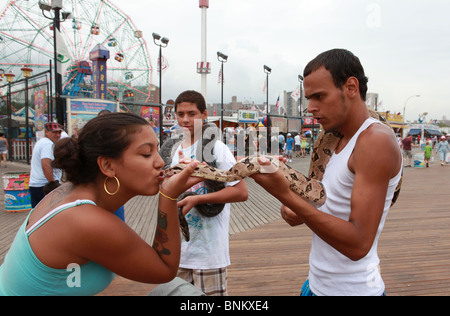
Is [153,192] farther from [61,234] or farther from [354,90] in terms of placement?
[354,90]

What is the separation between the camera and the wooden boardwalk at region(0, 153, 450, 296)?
169 inches

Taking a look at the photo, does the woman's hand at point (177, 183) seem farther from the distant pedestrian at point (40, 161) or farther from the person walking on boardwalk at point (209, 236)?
the distant pedestrian at point (40, 161)

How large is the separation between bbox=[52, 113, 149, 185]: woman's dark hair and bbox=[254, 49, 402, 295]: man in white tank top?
0.83 m

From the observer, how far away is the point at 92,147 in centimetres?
170

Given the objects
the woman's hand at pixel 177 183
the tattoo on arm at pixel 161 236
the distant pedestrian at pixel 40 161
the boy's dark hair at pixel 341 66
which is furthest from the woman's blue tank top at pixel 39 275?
the distant pedestrian at pixel 40 161

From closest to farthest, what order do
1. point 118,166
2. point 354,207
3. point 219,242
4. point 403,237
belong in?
point 354,207, point 118,166, point 219,242, point 403,237

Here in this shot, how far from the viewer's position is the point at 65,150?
5.50 feet

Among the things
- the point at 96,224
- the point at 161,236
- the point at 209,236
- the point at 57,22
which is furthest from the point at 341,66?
the point at 57,22

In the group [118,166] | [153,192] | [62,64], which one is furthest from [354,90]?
[62,64]

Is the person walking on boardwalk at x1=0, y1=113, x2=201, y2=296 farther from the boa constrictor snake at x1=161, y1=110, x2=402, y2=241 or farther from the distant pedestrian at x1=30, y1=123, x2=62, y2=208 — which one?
the distant pedestrian at x1=30, y1=123, x2=62, y2=208

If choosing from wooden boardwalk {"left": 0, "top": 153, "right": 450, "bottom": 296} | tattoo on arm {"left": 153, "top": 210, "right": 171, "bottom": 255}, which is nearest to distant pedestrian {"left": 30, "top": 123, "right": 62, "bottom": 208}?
wooden boardwalk {"left": 0, "top": 153, "right": 450, "bottom": 296}

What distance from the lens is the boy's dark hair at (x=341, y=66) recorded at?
1.75m

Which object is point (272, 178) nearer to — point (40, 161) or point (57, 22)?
point (40, 161)
